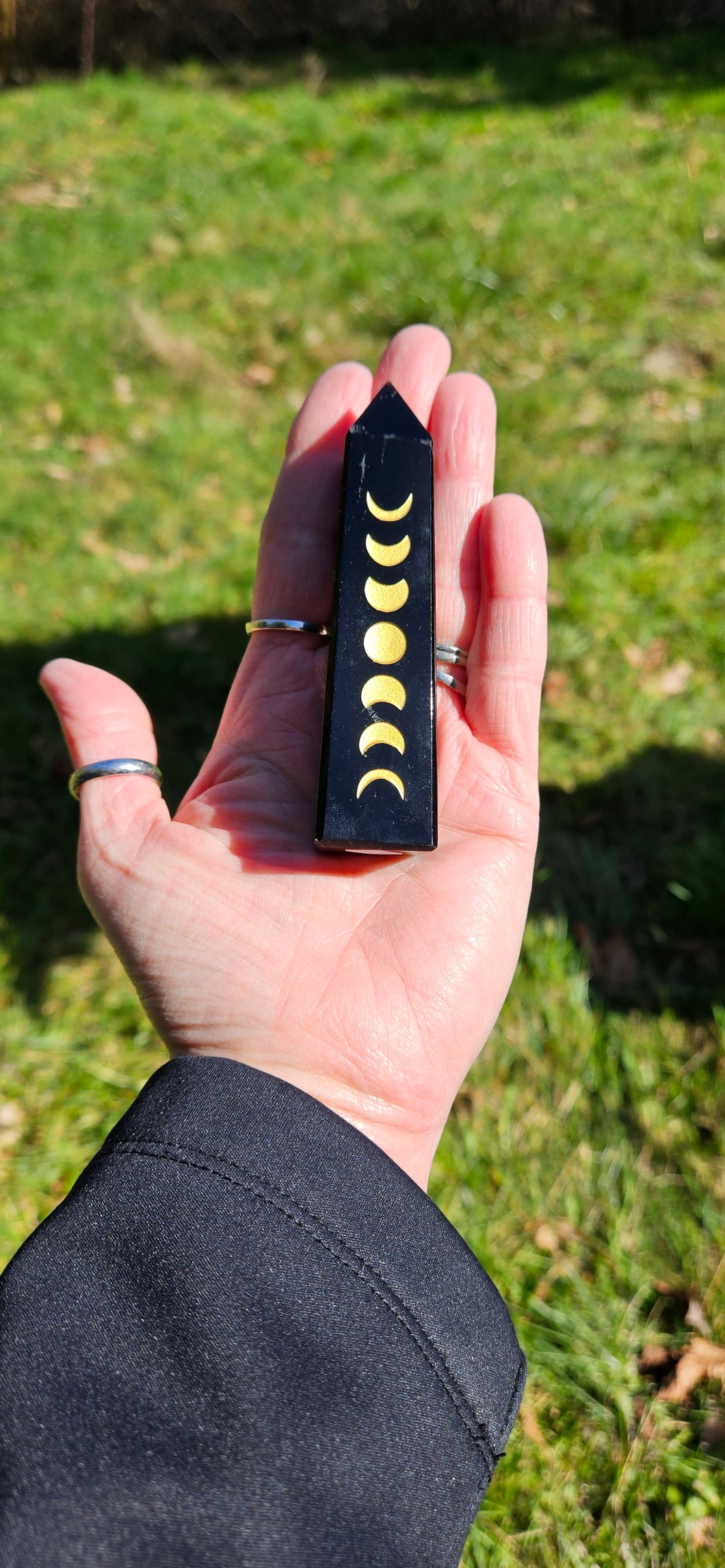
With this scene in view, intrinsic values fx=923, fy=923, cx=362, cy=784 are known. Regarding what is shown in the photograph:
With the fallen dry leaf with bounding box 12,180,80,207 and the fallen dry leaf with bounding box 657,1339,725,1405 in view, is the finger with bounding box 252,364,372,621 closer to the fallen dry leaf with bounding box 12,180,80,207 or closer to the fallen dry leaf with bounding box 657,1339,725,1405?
the fallen dry leaf with bounding box 657,1339,725,1405

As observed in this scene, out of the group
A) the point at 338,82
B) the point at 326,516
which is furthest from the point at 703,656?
the point at 338,82

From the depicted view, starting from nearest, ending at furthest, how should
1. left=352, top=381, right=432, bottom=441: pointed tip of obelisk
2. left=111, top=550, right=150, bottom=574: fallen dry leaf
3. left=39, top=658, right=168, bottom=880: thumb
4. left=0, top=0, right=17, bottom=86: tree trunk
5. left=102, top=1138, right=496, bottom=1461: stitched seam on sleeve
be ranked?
left=102, top=1138, right=496, bottom=1461: stitched seam on sleeve < left=39, top=658, right=168, bottom=880: thumb < left=352, top=381, right=432, bottom=441: pointed tip of obelisk < left=111, top=550, right=150, bottom=574: fallen dry leaf < left=0, top=0, right=17, bottom=86: tree trunk

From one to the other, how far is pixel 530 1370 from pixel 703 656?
93.1 inches

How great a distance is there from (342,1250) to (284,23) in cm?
1002

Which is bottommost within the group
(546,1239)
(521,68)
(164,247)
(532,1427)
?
(532,1427)

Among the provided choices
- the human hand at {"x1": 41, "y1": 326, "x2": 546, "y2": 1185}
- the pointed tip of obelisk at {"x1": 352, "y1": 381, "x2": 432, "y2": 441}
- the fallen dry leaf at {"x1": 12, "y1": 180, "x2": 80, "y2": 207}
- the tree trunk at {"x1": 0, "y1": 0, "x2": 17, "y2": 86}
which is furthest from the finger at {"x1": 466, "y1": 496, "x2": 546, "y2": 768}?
the tree trunk at {"x1": 0, "y1": 0, "x2": 17, "y2": 86}

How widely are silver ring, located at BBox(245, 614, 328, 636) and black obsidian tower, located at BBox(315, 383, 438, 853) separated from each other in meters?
0.27

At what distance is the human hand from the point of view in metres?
1.78

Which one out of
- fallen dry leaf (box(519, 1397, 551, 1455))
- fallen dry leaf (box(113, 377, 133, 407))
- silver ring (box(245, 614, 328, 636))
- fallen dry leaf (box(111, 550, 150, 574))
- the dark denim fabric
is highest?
fallen dry leaf (box(113, 377, 133, 407))

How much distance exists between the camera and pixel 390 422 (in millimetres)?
2256

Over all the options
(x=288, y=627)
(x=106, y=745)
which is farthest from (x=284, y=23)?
(x=106, y=745)

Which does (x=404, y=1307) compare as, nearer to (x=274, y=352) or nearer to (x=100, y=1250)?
(x=100, y=1250)

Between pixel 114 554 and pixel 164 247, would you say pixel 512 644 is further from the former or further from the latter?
pixel 164 247

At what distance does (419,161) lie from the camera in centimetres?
601
